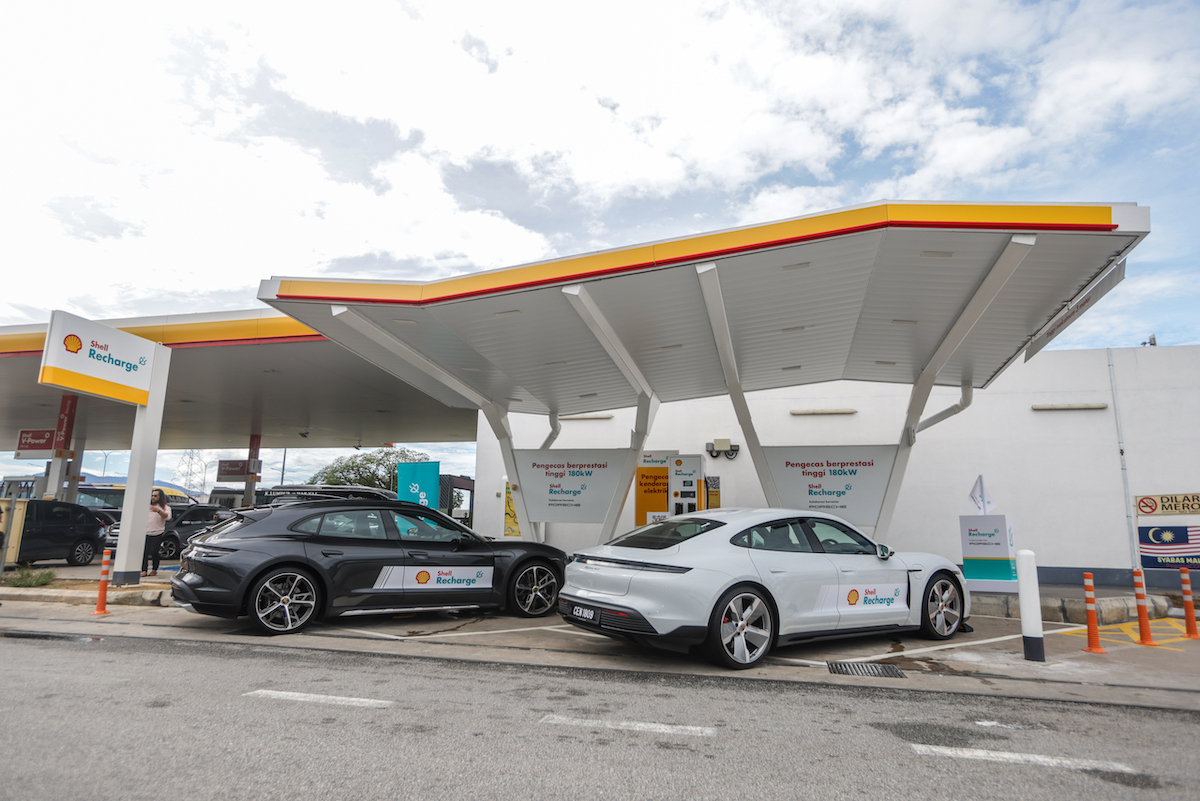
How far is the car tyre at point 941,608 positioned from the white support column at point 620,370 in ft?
15.6

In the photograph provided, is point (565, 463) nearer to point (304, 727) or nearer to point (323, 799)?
point (304, 727)

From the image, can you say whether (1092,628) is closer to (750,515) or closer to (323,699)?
(750,515)

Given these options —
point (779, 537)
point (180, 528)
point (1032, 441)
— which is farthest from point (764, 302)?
point (180, 528)

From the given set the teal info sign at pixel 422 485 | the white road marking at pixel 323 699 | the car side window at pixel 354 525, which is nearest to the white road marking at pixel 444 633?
the car side window at pixel 354 525

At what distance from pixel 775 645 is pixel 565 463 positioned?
20.9 feet

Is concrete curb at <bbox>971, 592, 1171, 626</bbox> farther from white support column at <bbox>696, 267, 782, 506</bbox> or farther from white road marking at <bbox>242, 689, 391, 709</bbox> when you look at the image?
white road marking at <bbox>242, 689, 391, 709</bbox>

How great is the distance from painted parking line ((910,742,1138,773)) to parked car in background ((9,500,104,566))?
54.1 feet

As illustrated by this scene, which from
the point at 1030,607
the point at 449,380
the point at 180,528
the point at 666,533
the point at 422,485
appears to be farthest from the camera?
the point at 422,485

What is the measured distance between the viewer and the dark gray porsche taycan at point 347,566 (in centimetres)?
679

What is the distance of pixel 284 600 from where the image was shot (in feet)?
22.8

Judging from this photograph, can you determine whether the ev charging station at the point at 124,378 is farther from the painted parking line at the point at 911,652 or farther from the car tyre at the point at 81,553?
the painted parking line at the point at 911,652

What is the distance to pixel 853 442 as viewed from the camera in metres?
14.1

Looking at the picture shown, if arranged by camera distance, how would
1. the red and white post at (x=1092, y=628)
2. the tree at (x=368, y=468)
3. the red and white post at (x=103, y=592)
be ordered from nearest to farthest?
1. the red and white post at (x=1092, y=628)
2. the red and white post at (x=103, y=592)
3. the tree at (x=368, y=468)

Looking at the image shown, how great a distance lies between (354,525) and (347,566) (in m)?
0.47
